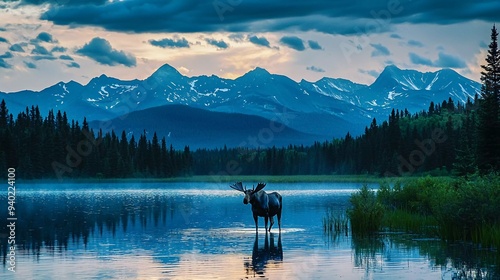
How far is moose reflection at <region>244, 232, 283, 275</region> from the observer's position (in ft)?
100

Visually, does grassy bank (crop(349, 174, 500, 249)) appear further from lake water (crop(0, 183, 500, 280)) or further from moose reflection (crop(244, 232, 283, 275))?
moose reflection (crop(244, 232, 283, 275))

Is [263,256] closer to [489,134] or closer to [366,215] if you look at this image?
[366,215]

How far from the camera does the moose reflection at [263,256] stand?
30.6m

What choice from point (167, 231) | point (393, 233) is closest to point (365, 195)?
point (393, 233)

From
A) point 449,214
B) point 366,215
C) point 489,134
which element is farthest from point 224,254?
point 489,134

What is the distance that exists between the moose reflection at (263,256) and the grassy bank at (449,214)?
586cm

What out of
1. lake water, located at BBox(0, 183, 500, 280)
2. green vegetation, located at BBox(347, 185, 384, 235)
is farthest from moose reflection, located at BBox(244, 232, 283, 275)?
green vegetation, located at BBox(347, 185, 384, 235)

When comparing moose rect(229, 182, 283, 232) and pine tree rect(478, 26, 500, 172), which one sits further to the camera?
pine tree rect(478, 26, 500, 172)

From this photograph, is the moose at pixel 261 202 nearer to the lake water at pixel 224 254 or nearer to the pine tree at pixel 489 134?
the lake water at pixel 224 254

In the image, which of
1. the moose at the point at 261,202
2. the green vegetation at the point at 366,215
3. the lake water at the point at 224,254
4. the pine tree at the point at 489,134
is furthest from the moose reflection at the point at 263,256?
the pine tree at the point at 489,134

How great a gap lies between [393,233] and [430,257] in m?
10.5

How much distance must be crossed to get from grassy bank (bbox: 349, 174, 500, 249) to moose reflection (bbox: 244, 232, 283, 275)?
5.86 metres

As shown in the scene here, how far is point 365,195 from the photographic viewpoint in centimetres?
4344

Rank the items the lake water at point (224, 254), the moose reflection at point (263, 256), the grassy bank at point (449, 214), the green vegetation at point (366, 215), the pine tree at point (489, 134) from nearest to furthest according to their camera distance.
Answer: the lake water at point (224, 254)
the moose reflection at point (263, 256)
the grassy bank at point (449, 214)
the green vegetation at point (366, 215)
the pine tree at point (489, 134)
